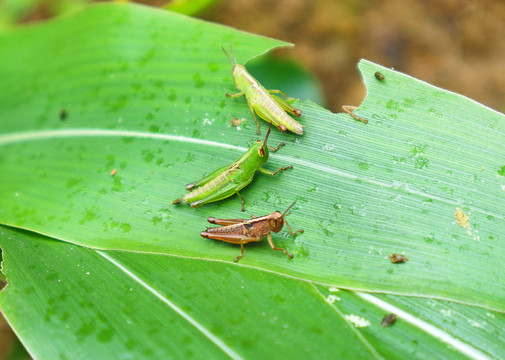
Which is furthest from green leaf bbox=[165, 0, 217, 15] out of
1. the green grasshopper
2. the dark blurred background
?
the green grasshopper

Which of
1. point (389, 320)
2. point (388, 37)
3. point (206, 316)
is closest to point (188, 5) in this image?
point (388, 37)

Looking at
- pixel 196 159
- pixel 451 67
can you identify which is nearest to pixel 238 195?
pixel 196 159

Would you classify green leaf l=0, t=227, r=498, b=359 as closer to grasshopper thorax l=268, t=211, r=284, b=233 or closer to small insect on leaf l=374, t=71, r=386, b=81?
grasshopper thorax l=268, t=211, r=284, b=233

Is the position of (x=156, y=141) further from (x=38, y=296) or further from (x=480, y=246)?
(x=480, y=246)

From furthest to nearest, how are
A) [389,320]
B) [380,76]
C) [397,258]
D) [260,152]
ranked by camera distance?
[380,76], [260,152], [397,258], [389,320]

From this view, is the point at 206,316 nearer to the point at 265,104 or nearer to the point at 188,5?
the point at 265,104
